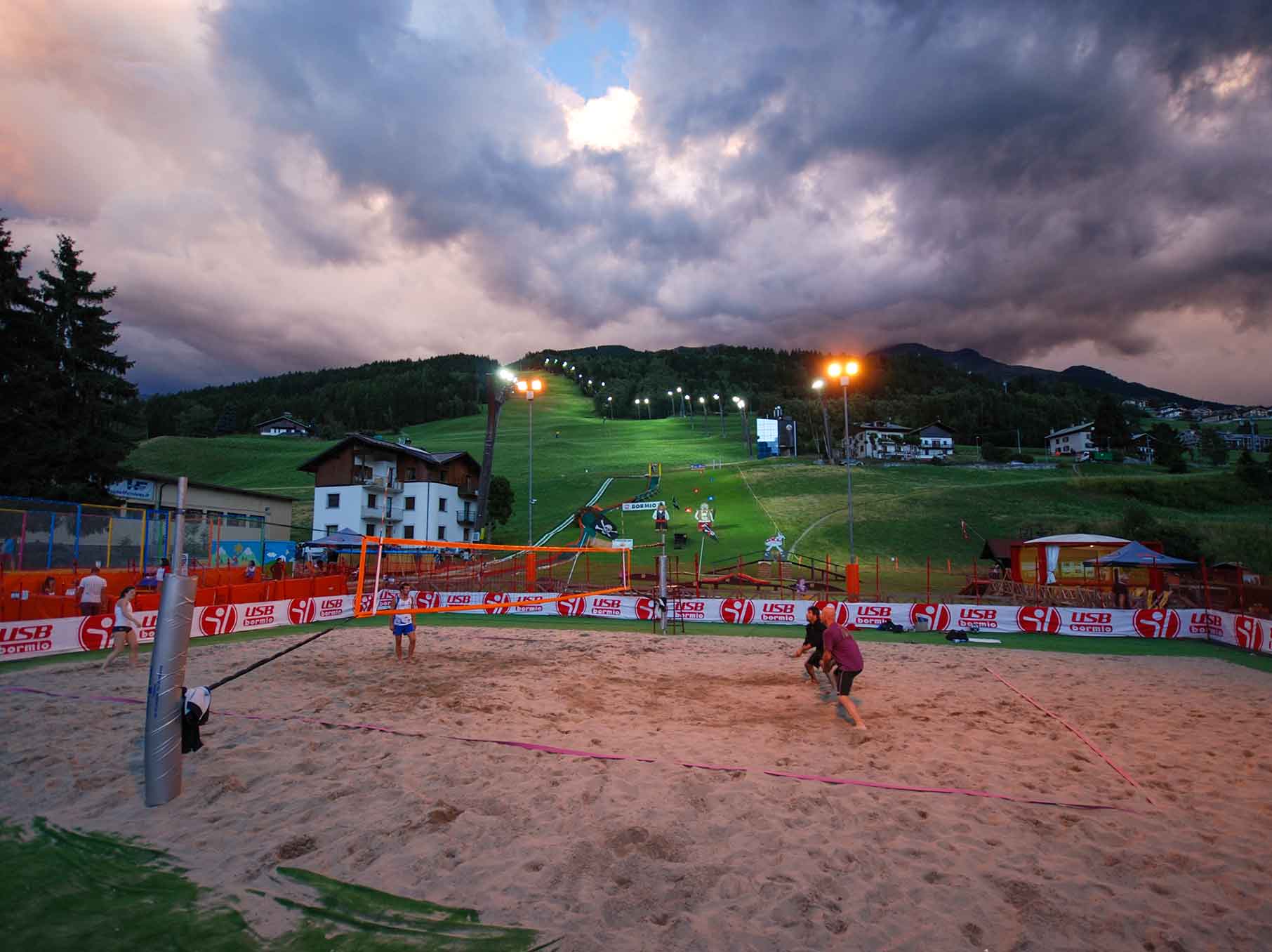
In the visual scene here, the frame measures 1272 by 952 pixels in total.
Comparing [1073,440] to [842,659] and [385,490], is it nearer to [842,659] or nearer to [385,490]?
[385,490]

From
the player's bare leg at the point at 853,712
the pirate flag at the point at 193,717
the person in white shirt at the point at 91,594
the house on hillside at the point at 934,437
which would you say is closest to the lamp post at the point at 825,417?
the house on hillside at the point at 934,437

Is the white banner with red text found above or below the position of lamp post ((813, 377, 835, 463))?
below

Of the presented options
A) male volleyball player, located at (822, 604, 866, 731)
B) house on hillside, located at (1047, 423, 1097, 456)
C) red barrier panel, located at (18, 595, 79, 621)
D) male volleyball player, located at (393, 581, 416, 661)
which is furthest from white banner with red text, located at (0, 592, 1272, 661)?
house on hillside, located at (1047, 423, 1097, 456)

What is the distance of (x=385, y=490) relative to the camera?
174 feet

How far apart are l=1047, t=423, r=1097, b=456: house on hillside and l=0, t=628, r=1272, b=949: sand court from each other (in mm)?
112911

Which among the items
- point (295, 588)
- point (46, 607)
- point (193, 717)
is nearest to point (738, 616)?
point (295, 588)

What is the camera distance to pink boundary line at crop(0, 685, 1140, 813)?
6.47 metres

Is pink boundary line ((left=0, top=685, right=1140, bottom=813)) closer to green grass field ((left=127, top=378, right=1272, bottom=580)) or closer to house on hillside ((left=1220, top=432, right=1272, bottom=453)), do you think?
green grass field ((left=127, top=378, right=1272, bottom=580))

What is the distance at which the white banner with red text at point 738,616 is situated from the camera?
51.5 feet

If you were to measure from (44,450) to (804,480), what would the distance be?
56.1 meters

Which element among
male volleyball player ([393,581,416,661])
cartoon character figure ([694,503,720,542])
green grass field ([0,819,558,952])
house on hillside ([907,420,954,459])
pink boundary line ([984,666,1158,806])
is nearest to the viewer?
green grass field ([0,819,558,952])

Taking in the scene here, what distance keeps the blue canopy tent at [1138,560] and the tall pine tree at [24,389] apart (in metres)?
48.8

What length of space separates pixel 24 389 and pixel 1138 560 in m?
51.2

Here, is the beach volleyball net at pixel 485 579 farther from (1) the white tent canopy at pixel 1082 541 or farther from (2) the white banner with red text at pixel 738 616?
(1) the white tent canopy at pixel 1082 541
